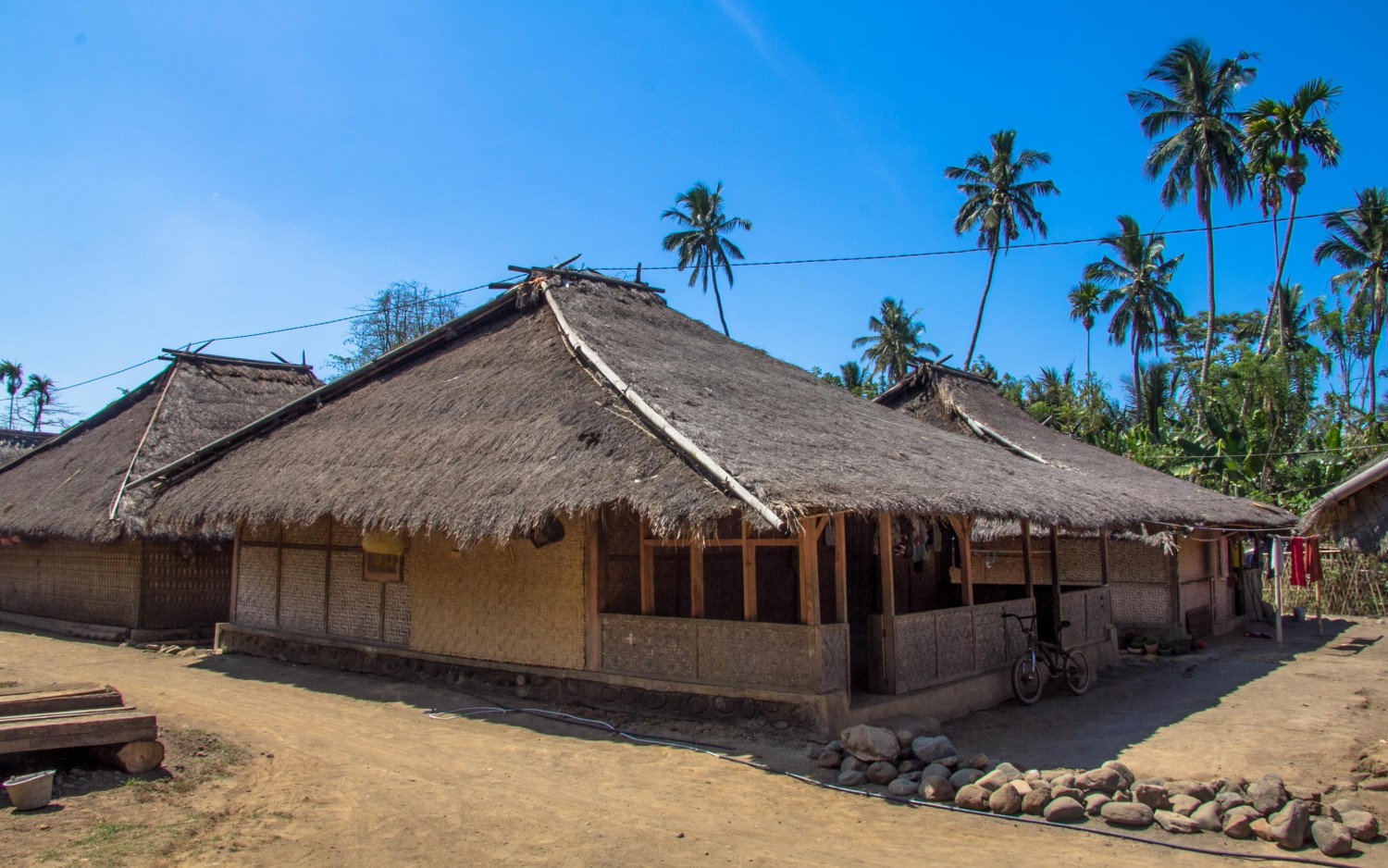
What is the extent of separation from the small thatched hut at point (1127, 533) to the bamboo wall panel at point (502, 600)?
21.9 feet

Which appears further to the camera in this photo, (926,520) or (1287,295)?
(1287,295)

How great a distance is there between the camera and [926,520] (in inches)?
421

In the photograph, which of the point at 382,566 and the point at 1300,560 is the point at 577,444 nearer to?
the point at 382,566

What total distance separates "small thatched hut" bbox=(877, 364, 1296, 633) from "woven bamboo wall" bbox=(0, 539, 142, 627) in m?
13.1

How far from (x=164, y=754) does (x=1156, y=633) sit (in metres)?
14.2

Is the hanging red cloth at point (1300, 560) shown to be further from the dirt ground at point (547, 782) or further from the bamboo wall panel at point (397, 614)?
the bamboo wall panel at point (397, 614)

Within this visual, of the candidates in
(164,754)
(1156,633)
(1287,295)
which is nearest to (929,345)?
(1287,295)

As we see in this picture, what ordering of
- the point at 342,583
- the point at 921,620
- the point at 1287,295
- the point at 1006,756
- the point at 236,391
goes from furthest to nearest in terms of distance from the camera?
the point at 1287,295 → the point at 236,391 → the point at 342,583 → the point at 921,620 → the point at 1006,756

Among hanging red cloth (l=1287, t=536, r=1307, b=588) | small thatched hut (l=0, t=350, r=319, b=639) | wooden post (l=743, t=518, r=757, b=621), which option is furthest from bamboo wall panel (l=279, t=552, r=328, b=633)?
hanging red cloth (l=1287, t=536, r=1307, b=588)

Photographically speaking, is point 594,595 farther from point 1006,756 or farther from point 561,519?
point 1006,756

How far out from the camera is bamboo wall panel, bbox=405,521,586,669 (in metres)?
9.04

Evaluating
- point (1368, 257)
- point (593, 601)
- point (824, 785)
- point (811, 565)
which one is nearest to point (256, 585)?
point (593, 601)

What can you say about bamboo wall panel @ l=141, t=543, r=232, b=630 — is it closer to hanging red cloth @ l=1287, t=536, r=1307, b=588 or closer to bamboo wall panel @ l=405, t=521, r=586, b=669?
bamboo wall panel @ l=405, t=521, r=586, b=669

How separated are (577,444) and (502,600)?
7.01ft
